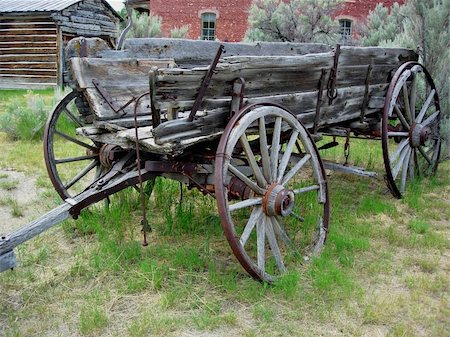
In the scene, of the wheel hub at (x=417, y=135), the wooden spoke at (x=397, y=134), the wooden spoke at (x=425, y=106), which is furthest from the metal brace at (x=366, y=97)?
the wooden spoke at (x=425, y=106)

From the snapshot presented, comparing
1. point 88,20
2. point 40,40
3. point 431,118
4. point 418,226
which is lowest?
point 418,226

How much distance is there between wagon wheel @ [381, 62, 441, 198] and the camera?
4.84m

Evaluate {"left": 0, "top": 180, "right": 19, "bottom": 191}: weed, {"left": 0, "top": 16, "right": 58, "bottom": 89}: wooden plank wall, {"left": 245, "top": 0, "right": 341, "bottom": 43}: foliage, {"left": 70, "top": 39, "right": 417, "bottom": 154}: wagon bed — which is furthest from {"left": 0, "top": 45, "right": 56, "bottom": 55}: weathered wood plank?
{"left": 70, "top": 39, "right": 417, "bottom": 154}: wagon bed

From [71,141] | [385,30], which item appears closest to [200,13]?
[385,30]

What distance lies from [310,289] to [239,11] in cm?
1932

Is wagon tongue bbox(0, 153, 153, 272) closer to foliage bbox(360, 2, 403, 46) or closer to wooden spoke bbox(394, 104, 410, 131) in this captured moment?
wooden spoke bbox(394, 104, 410, 131)

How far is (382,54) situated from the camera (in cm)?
498

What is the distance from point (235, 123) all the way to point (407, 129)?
278 centimetres

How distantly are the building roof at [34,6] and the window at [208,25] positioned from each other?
535 cm

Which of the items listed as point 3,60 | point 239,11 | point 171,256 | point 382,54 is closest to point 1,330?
point 171,256

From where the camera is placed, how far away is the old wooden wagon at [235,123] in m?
3.09

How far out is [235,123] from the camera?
3.15 metres

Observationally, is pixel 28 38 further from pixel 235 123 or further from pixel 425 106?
pixel 235 123

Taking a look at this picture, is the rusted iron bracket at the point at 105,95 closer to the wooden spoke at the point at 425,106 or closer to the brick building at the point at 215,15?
the wooden spoke at the point at 425,106
